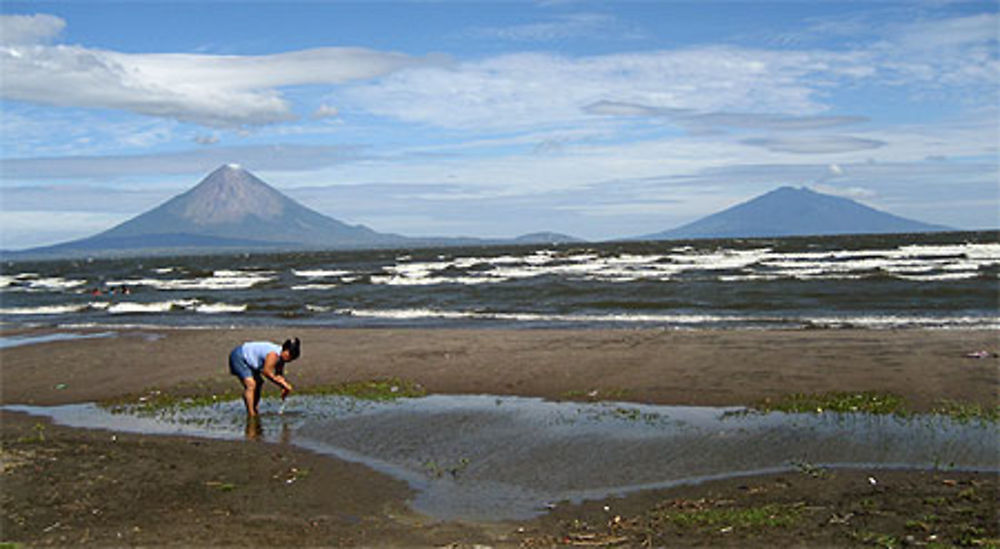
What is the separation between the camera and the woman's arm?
13281 mm

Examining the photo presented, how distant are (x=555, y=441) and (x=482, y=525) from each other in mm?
3600

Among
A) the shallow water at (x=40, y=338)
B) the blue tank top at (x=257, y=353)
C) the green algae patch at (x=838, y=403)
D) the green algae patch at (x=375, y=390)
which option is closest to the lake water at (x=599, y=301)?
the shallow water at (x=40, y=338)

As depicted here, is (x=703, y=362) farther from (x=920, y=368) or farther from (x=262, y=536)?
(x=262, y=536)

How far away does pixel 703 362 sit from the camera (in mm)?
16797

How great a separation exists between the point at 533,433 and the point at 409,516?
389 centimetres

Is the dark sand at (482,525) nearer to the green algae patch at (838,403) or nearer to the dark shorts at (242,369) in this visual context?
the green algae patch at (838,403)

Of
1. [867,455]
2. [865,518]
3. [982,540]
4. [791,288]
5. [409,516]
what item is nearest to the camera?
[982,540]

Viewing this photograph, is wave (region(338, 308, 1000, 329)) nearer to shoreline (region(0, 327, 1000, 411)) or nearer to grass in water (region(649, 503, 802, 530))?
shoreline (region(0, 327, 1000, 411))

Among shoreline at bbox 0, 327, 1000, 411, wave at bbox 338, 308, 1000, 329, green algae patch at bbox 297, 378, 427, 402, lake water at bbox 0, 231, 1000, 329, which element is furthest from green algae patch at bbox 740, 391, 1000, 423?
lake water at bbox 0, 231, 1000, 329

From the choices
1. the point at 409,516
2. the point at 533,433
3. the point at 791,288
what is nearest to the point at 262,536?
the point at 409,516

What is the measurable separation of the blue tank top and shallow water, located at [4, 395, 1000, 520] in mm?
928

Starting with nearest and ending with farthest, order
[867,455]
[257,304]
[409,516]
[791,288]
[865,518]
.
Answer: [865,518]
[409,516]
[867,455]
[791,288]
[257,304]

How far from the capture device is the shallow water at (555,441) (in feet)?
30.8

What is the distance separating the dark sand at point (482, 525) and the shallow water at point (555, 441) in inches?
21.0
